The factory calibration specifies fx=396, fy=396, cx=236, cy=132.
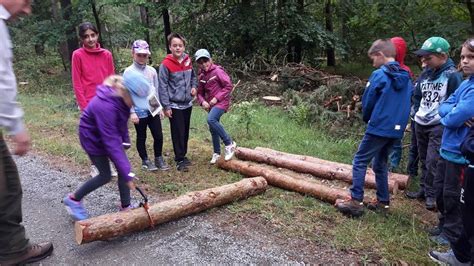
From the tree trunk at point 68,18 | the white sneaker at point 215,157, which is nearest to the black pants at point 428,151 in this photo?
the white sneaker at point 215,157

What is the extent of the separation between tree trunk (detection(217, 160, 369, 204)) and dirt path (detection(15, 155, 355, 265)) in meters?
1.24

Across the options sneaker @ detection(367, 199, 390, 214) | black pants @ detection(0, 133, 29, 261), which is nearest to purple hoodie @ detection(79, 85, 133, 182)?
black pants @ detection(0, 133, 29, 261)

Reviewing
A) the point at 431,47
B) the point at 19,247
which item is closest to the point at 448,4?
the point at 431,47

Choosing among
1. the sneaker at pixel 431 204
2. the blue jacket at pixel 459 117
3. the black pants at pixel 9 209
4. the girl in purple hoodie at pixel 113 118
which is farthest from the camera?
the sneaker at pixel 431 204

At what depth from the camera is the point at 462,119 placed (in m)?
3.31

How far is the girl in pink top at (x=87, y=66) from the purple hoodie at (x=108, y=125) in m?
1.68

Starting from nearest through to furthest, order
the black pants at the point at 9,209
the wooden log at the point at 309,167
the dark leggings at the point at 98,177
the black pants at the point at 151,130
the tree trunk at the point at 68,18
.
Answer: the black pants at the point at 9,209
the dark leggings at the point at 98,177
the wooden log at the point at 309,167
the black pants at the point at 151,130
the tree trunk at the point at 68,18

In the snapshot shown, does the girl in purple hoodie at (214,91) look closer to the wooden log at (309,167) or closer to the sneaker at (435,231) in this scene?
the wooden log at (309,167)

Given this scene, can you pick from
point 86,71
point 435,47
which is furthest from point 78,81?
point 435,47

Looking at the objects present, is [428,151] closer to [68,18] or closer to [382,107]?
[382,107]

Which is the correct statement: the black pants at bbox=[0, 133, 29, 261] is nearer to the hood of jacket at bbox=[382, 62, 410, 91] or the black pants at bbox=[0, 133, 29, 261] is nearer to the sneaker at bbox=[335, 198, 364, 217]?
the sneaker at bbox=[335, 198, 364, 217]

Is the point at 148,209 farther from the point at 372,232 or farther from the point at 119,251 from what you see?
the point at 372,232

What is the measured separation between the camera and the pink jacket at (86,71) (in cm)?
543

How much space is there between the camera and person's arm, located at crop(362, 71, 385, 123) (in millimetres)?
4348
